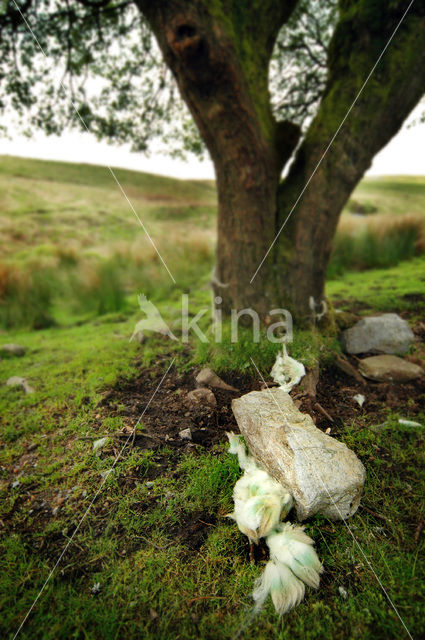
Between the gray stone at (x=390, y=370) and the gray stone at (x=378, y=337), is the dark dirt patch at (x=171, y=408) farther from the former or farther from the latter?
the gray stone at (x=378, y=337)

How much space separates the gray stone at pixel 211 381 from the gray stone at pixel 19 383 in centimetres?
197

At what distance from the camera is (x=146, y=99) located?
641 centimetres

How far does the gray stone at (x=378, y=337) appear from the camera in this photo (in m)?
3.97

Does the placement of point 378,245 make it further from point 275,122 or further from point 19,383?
point 19,383

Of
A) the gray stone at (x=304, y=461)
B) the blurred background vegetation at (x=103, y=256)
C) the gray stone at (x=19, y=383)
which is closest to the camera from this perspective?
the gray stone at (x=304, y=461)

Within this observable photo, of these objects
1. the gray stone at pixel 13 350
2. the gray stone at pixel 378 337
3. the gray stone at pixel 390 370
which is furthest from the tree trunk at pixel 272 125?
the gray stone at pixel 13 350

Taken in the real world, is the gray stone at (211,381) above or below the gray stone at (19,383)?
above

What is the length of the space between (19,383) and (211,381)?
2401 mm

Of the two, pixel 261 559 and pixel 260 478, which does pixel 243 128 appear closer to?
pixel 260 478

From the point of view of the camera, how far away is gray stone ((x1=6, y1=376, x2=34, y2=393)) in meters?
3.86

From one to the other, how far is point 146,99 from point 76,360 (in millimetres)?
5189

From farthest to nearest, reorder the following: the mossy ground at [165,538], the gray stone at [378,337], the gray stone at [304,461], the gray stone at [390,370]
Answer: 1. the gray stone at [378,337]
2. the gray stone at [390,370]
3. the gray stone at [304,461]
4. the mossy ground at [165,538]

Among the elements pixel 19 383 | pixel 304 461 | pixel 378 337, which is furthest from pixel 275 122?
pixel 19 383

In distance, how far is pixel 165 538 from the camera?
2.06 meters
